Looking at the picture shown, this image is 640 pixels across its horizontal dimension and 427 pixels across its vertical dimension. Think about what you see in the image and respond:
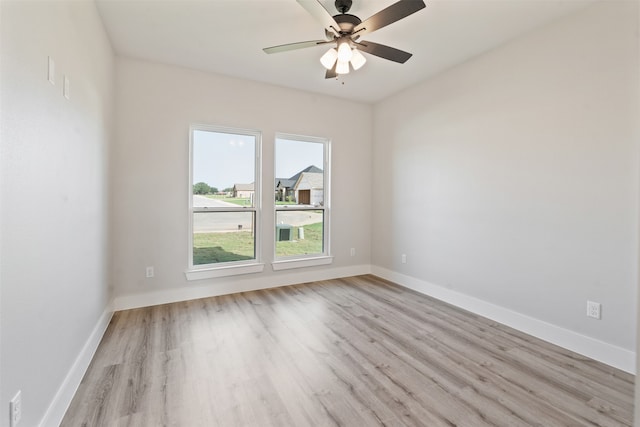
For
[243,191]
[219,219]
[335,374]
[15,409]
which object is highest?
[243,191]

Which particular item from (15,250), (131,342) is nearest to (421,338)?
(131,342)

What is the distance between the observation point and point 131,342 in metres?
2.48

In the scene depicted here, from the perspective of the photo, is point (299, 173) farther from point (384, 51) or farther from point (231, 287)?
point (384, 51)

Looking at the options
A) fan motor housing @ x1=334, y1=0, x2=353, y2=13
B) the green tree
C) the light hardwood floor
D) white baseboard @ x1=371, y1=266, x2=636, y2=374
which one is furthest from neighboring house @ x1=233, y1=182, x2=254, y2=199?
white baseboard @ x1=371, y1=266, x2=636, y2=374

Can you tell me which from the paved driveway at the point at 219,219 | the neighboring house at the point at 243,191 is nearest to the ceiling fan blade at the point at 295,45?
the neighboring house at the point at 243,191

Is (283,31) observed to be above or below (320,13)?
above

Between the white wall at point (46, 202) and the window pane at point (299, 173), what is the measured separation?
2.22m

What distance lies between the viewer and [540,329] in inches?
104

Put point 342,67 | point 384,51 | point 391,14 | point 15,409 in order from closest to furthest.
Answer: point 15,409 → point 391,14 → point 384,51 → point 342,67

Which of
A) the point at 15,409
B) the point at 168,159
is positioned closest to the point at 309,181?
the point at 168,159

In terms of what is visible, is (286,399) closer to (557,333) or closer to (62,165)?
(62,165)

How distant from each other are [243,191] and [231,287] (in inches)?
50.4

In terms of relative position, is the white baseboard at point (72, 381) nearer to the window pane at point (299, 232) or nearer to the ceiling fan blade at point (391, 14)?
the window pane at point (299, 232)

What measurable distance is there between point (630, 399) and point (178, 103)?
4691 millimetres
